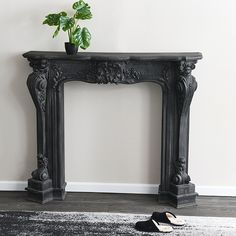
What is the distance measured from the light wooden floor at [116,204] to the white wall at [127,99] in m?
0.14

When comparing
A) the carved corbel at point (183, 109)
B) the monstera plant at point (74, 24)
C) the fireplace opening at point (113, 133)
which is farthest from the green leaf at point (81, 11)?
the carved corbel at point (183, 109)

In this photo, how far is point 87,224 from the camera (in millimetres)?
3117

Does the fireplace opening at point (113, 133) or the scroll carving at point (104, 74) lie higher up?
the scroll carving at point (104, 74)

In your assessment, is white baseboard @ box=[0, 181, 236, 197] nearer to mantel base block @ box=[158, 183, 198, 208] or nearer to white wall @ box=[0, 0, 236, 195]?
white wall @ box=[0, 0, 236, 195]

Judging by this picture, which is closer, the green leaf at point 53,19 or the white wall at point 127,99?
the green leaf at point 53,19

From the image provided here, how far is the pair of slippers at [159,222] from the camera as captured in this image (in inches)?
120

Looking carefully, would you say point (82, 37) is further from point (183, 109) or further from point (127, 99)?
point (183, 109)

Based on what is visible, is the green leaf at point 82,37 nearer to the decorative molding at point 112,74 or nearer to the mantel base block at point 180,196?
the decorative molding at point 112,74

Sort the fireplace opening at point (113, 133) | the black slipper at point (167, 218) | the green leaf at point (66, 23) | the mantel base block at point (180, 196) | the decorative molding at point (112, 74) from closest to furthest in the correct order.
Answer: the black slipper at point (167, 218) < the green leaf at point (66, 23) < the decorative molding at point (112, 74) < the mantel base block at point (180, 196) < the fireplace opening at point (113, 133)

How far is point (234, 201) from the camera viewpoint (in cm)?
357

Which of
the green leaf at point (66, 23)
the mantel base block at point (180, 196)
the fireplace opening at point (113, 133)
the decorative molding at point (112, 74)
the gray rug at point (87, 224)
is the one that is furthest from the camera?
the fireplace opening at point (113, 133)

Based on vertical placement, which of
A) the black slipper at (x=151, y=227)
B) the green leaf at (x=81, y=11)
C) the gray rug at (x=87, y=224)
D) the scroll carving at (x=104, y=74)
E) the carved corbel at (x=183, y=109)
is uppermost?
the green leaf at (x=81, y=11)

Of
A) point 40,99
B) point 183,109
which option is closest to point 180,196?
point 183,109

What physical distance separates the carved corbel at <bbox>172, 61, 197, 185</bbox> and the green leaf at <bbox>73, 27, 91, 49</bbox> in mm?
644
